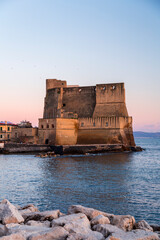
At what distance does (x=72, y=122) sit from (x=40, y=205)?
80.9ft

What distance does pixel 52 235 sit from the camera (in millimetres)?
5195

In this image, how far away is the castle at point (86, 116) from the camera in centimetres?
3353

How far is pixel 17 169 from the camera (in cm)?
1962

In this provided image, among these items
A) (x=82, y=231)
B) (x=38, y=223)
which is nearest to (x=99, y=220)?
(x=82, y=231)

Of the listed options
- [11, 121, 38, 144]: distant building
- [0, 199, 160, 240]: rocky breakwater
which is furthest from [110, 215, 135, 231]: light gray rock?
[11, 121, 38, 144]: distant building

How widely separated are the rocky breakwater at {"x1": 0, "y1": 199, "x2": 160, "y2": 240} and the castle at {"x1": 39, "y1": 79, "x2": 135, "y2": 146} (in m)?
26.0

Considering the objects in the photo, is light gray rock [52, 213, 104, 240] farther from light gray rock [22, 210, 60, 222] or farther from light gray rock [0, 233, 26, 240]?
light gray rock [0, 233, 26, 240]

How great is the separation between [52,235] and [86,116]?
33.1 metres

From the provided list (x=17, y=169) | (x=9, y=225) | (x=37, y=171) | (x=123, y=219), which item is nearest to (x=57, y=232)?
(x=9, y=225)

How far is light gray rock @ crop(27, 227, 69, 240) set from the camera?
5.10 m

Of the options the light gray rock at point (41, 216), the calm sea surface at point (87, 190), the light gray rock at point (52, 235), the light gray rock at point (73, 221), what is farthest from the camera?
the calm sea surface at point (87, 190)

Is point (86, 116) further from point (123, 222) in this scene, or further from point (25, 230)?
point (25, 230)

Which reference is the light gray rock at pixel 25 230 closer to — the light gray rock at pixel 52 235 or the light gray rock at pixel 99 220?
the light gray rock at pixel 52 235

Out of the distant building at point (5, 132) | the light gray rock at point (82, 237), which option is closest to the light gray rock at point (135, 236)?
the light gray rock at point (82, 237)
